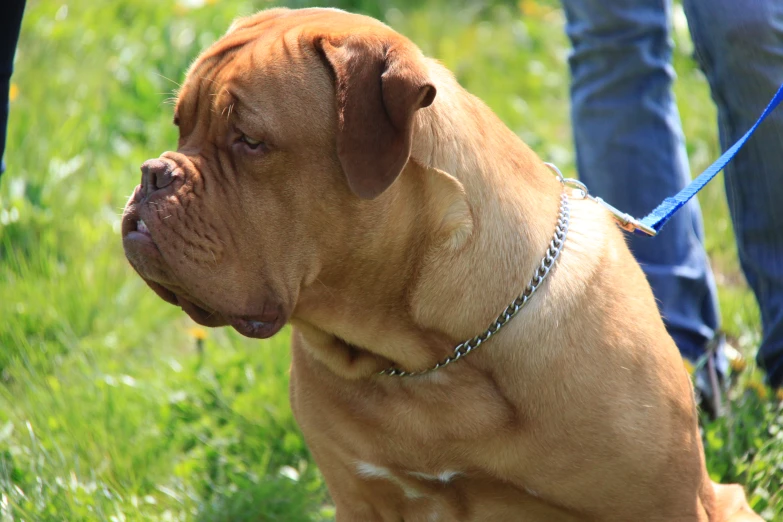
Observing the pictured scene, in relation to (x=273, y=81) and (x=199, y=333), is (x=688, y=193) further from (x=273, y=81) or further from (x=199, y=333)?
(x=199, y=333)

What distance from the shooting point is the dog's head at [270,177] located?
224 cm

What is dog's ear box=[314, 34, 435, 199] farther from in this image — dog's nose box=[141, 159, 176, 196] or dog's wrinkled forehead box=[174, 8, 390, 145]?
dog's nose box=[141, 159, 176, 196]

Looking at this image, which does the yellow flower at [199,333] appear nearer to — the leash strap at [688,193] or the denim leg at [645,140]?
the denim leg at [645,140]

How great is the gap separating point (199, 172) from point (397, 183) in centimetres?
47

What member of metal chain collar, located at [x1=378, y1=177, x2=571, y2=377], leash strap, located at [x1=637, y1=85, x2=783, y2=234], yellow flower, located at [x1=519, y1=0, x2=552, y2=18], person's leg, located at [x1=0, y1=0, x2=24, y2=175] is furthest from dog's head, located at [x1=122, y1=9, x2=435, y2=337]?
yellow flower, located at [x1=519, y1=0, x2=552, y2=18]

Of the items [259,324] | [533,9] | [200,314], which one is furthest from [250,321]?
[533,9]

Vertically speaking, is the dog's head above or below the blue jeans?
above

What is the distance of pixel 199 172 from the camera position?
7.61ft

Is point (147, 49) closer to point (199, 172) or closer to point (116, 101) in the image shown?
point (116, 101)

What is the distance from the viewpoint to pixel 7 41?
2.78 meters

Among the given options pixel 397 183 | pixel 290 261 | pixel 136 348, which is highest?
pixel 397 183

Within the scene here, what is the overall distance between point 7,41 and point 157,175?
81 centimetres

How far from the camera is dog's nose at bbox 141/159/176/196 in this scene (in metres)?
2.32

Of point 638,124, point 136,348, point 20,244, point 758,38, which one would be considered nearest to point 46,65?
point 20,244
